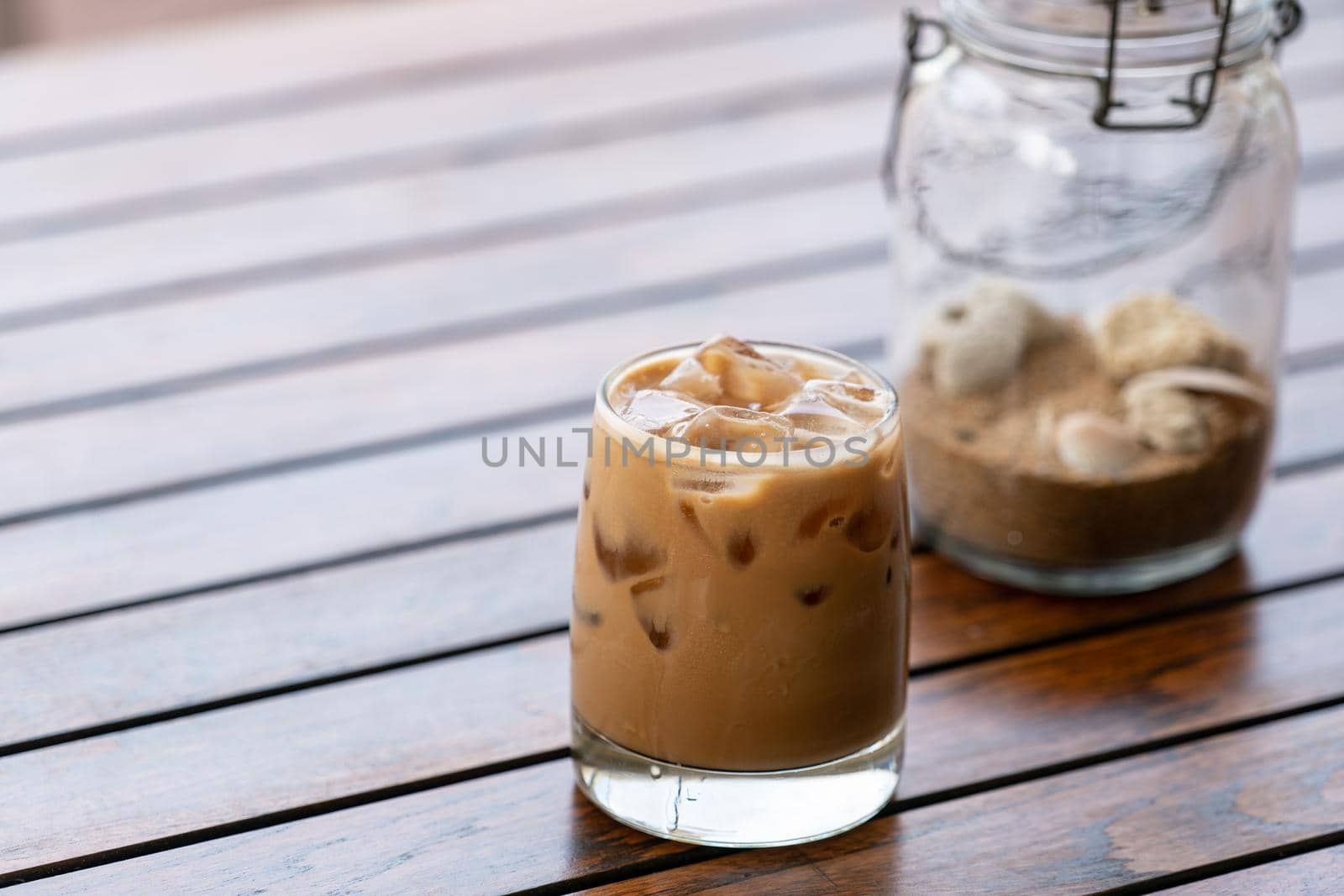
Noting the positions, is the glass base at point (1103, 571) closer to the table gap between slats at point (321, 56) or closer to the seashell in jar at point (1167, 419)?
the seashell in jar at point (1167, 419)

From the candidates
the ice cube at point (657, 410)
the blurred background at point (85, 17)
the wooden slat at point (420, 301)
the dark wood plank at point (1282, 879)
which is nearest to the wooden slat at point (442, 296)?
the wooden slat at point (420, 301)

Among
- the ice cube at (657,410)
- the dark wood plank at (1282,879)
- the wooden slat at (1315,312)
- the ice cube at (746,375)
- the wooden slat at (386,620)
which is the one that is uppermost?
the ice cube at (746,375)

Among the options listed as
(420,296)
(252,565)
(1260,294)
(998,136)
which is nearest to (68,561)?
(252,565)

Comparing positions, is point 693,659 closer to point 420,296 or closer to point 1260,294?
point 1260,294

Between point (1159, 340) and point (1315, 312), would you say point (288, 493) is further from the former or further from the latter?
point (1315, 312)

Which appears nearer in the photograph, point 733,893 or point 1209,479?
point 733,893

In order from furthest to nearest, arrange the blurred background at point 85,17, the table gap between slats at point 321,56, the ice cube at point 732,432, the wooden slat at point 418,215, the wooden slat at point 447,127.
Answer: the blurred background at point 85,17 < the table gap between slats at point 321,56 < the wooden slat at point 447,127 < the wooden slat at point 418,215 < the ice cube at point 732,432
